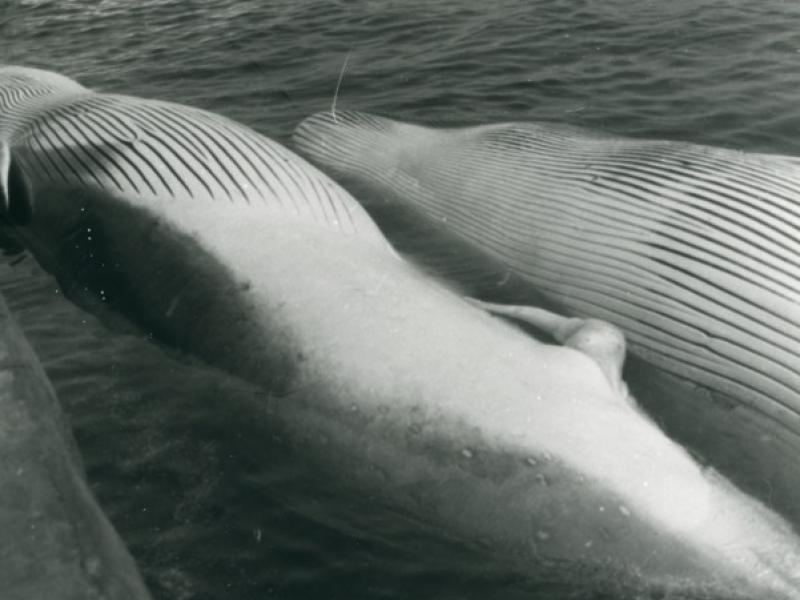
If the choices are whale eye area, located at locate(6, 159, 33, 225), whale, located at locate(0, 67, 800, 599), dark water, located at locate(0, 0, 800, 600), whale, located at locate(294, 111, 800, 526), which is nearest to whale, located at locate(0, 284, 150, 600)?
dark water, located at locate(0, 0, 800, 600)

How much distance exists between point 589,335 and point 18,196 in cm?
513

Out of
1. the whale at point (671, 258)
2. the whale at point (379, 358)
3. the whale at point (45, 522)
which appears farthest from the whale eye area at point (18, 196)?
the whale at point (671, 258)

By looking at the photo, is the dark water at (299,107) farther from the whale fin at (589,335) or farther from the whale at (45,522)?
the whale fin at (589,335)

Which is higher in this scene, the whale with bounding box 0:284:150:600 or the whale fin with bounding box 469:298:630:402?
the whale with bounding box 0:284:150:600

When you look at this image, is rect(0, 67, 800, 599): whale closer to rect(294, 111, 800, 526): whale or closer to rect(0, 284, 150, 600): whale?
rect(294, 111, 800, 526): whale

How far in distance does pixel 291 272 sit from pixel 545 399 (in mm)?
2010

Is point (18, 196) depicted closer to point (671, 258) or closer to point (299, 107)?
point (299, 107)

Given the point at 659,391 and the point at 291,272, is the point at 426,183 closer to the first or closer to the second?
the point at 291,272

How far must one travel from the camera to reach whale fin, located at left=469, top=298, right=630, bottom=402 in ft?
22.1

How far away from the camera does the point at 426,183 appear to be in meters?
9.46

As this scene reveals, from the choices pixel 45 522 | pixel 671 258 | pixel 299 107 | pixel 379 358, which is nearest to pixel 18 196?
pixel 379 358

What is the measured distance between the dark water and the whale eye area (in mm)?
512

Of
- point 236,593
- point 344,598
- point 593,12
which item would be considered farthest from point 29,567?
point 593,12

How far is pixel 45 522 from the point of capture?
16.6 ft
